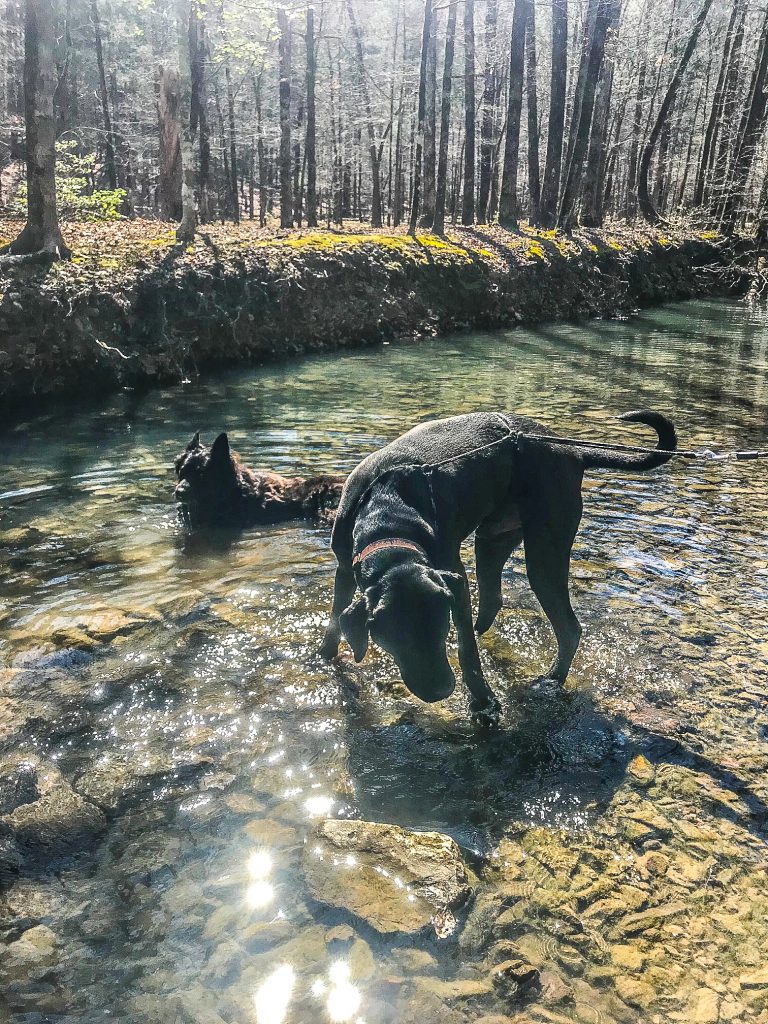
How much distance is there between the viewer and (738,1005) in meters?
2.57

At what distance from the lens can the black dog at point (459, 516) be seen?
3783 mm

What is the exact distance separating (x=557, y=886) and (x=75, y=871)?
219 centimetres

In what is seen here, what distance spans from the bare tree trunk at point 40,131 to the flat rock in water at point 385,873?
13.9 metres

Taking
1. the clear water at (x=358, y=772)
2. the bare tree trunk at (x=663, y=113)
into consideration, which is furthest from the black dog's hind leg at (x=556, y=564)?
the bare tree trunk at (x=663, y=113)

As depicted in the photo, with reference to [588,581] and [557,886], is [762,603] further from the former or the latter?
[557,886]

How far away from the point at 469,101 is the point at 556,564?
27.6 m

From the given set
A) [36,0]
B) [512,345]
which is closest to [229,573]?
[36,0]

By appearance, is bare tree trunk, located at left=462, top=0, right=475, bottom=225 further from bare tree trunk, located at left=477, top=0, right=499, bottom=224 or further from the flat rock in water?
the flat rock in water

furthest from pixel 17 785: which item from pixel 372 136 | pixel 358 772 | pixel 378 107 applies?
pixel 372 136

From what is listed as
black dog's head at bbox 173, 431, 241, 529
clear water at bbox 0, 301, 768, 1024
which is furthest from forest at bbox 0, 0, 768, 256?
clear water at bbox 0, 301, 768, 1024

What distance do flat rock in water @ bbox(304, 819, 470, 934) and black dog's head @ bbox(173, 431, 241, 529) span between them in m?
4.69

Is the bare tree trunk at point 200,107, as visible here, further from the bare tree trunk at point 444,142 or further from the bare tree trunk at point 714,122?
the bare tree trunk at point 714,122

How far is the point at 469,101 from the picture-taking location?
1056 inches

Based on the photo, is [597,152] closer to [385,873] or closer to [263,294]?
[263,294]
